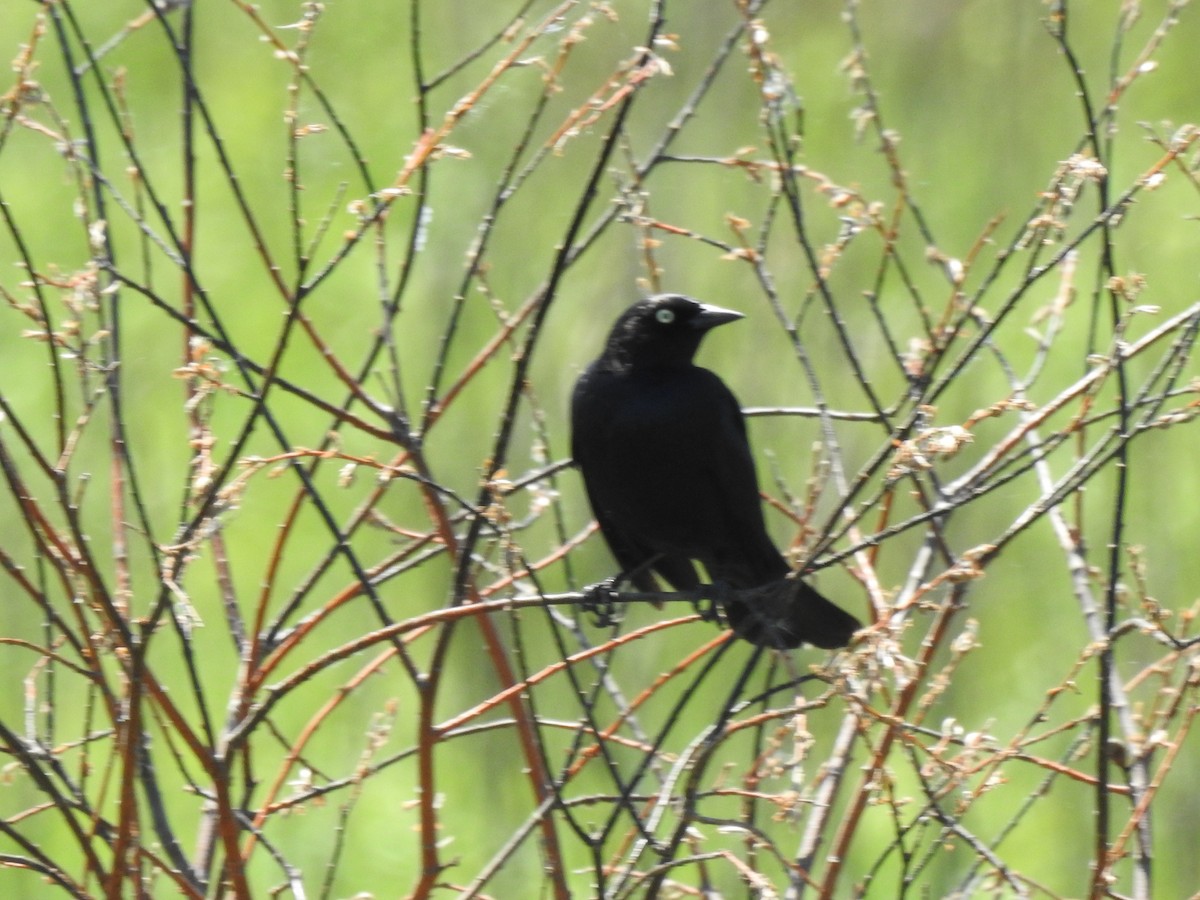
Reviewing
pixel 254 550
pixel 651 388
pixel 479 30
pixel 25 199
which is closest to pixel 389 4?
pixel 479 30

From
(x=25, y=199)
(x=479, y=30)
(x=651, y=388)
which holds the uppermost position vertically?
(x=479, y=30)

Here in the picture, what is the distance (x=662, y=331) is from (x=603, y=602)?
2.33ft

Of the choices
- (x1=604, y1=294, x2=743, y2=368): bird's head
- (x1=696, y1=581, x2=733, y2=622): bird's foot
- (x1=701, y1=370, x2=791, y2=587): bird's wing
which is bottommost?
(x1=696, y1=581, x2=733, y2=622): bird's foot

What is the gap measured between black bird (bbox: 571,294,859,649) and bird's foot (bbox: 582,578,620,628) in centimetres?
7

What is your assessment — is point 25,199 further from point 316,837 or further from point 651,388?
point 651,388

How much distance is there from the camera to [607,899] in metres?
1.47

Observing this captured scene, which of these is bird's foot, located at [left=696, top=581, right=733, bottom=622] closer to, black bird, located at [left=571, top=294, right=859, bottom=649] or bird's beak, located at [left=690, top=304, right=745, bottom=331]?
black bird, located at [left=571, top=294, right=859, bottom=649]

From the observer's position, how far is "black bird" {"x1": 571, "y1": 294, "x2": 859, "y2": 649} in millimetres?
2109

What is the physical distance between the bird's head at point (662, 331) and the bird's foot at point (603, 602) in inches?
13.8

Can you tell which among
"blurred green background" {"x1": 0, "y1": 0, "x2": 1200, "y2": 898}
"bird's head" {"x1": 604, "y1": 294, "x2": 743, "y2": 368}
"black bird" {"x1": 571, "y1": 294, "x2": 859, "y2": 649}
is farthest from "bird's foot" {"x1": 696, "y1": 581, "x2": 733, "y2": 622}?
"blurred green background" {"x1": 0, "y1": 0, "x2": 1200, "y2": 898}

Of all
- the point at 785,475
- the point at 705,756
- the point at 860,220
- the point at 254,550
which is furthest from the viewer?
the point at 254,550

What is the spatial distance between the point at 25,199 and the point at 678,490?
6.07ft

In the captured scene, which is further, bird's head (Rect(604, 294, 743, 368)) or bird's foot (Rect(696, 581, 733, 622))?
bird's head (Rect(604, 294, 743, 368))

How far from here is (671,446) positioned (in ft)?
6.91
